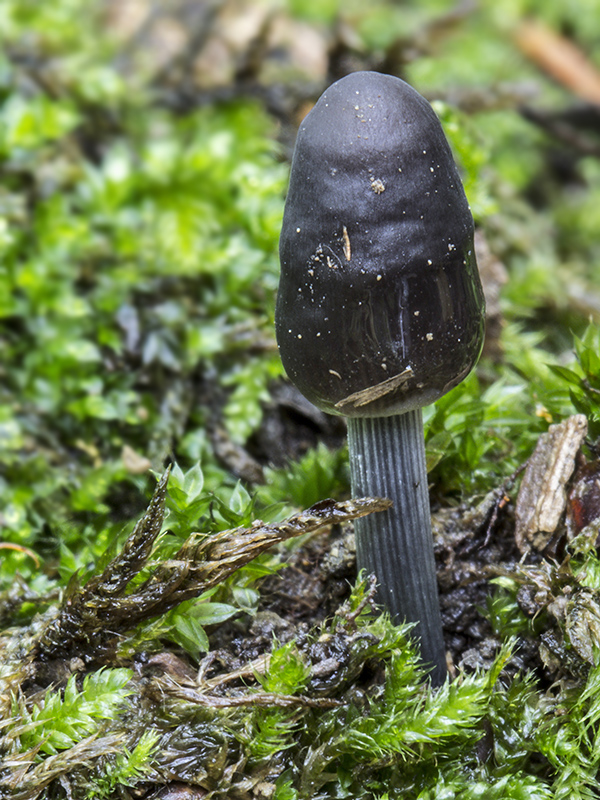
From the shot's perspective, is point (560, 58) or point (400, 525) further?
point (560, 58)

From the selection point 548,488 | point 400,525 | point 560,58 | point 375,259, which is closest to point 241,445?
point 400,525

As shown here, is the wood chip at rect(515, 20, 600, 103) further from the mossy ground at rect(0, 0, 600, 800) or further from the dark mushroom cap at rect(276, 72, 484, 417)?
the dark mushroom cap at rect(276, 72, 484, 417)

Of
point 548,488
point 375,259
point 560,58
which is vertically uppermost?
point 560,58

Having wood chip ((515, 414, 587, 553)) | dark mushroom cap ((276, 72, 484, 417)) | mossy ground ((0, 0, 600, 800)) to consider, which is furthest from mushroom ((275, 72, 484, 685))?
wood chip ((515, 414, 587, 553))

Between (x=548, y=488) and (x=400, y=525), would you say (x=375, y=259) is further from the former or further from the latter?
(x=548, y=488)

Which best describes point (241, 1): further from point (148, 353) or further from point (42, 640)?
point (42, 640)

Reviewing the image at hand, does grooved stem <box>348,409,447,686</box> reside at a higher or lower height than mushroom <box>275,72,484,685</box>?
lower

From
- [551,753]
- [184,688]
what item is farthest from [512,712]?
[184,688]
